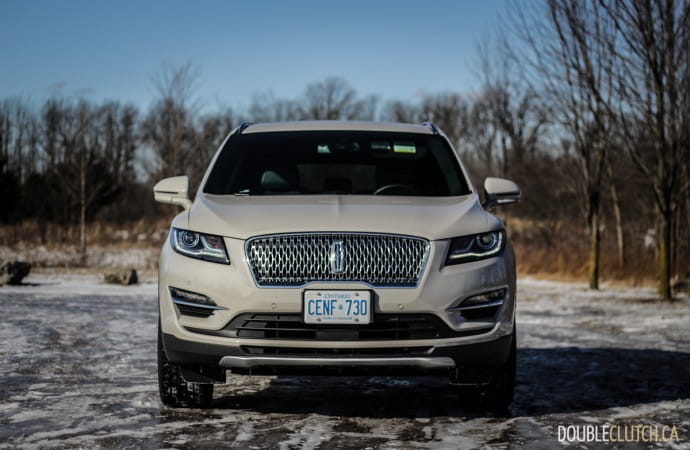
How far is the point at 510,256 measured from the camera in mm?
4766

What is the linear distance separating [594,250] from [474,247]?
12931 millimetres

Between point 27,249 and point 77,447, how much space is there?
920 inches

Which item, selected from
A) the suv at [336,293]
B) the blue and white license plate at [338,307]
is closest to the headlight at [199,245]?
the suv at [336,293]

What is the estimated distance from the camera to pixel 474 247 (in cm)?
457

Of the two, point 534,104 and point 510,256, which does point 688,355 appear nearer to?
point 510,256

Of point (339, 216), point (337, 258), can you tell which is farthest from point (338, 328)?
point (339, 216)

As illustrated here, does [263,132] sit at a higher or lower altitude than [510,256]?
higher

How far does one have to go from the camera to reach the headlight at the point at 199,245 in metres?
4.48

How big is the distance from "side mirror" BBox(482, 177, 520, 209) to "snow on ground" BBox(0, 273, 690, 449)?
1.34 metres

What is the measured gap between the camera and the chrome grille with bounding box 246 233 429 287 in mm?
4355

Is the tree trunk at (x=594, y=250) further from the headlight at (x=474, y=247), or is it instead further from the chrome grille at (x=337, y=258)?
the chrome grille at (x=337, y=258)

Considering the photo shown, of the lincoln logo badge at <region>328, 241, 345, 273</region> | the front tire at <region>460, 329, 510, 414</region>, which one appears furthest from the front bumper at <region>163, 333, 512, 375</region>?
the lincoln logo badge at <region>328, 241, 345, 273</region>

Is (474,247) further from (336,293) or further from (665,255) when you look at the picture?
(665,255)

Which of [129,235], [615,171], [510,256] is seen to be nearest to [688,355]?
[510,256]
